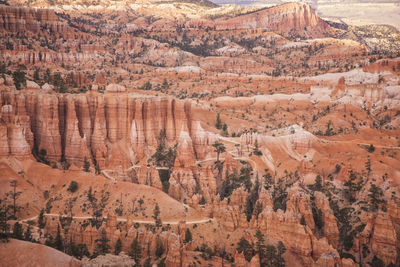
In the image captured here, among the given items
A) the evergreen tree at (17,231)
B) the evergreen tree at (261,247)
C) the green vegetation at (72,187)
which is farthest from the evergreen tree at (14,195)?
the evergreen tree at (261,247)

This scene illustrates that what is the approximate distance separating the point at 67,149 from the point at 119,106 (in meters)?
10.7

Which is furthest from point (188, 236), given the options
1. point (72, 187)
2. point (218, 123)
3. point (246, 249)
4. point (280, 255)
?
point (218, 123)

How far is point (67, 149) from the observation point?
73.7 meters

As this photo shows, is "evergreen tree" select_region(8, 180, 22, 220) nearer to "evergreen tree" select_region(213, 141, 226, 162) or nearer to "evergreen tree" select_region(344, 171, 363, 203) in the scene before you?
"evergreen tree" select_region(213, 141, 226, 162)

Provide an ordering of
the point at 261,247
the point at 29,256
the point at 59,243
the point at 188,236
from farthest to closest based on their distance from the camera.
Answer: the point at 188,236
the point at 261,247
the point at 59,243
the point at 29,256

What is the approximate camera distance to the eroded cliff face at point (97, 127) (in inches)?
2795

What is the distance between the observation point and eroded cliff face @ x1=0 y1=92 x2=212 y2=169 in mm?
71000

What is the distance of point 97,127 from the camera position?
252ft

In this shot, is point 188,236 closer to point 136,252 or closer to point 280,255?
point 136,252

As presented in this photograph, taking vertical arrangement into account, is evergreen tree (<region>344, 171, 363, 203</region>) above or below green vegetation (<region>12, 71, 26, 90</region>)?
below

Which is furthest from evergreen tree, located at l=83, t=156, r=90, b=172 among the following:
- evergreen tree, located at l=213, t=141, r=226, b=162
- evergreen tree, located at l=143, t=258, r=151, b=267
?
evergreen tree, located at l=143, t=258, r=151, b=267

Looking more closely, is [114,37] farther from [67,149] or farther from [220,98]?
[67,149]

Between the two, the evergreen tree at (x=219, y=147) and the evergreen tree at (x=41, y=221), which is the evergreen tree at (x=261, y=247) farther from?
the evergreen tree at (x=219, y=147)

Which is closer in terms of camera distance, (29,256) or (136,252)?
(29,256)
